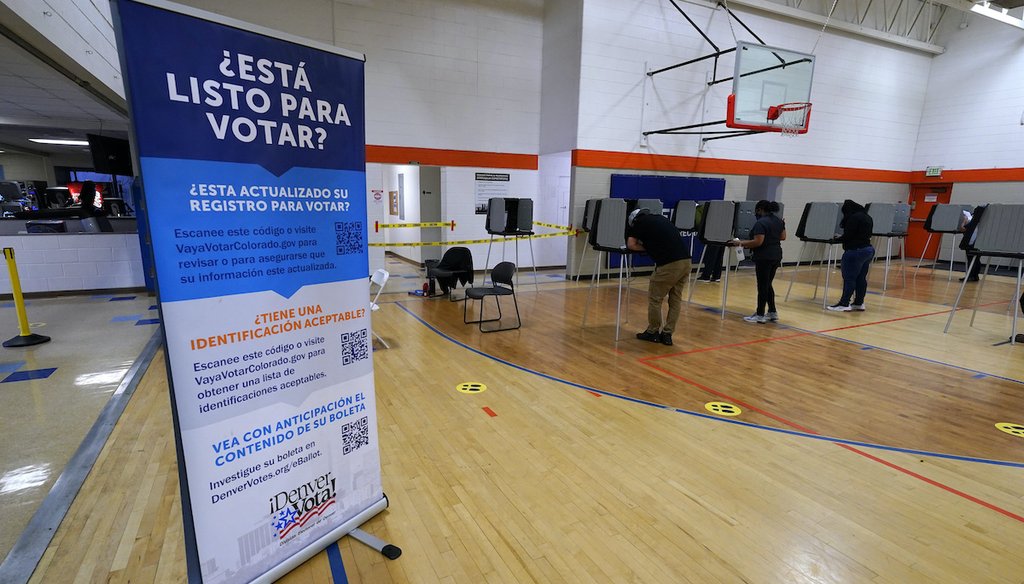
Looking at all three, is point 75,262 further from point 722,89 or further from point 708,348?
point 722,89

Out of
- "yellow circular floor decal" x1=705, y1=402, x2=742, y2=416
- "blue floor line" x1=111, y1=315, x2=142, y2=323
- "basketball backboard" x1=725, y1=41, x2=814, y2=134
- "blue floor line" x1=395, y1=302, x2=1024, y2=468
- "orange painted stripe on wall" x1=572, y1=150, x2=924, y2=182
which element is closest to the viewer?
"blue floor line" x1=395, y1=302, x2=1024, y2=468

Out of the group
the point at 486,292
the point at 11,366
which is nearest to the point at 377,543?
the point at 486,292

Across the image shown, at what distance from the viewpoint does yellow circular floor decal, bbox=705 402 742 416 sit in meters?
3.45

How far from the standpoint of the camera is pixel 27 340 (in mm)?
4691

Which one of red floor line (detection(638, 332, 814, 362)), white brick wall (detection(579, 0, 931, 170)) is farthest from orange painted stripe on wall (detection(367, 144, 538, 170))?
red floor line (detection(638, 332, 814, 362))

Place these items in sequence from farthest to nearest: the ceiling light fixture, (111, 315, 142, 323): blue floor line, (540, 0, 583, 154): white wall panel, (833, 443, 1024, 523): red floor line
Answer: the ceiling light fixture
(540, 0, 583, 154): white wall panel
(111, 315, 142, 323): blue floor line
(833, 443, 1024, 523): red floor line

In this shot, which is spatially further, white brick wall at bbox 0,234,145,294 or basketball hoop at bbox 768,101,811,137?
basketball hoop at bbox 768,101,811,137

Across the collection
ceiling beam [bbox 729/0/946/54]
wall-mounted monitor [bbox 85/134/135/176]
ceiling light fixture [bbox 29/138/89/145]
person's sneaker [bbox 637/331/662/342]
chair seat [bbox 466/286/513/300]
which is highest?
ceiling beam [bbox 729/0/946/54]

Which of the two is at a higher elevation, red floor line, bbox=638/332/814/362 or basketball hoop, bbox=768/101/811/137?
basketball hoop, bbox=768/101/811/137

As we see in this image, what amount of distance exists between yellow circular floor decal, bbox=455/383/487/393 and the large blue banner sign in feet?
5.52

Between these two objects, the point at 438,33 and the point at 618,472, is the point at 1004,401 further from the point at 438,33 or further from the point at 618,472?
the point at 438,33

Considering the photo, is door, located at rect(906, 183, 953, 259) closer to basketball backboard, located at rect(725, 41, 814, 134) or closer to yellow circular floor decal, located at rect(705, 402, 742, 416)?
basketball backboard, located at rect(725, 41, 814, 134)

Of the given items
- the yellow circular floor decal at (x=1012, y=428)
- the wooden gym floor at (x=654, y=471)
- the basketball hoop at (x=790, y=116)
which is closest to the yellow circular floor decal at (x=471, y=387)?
the wooden gym floor at (x=654, y=471)

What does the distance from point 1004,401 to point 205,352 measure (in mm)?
5585
